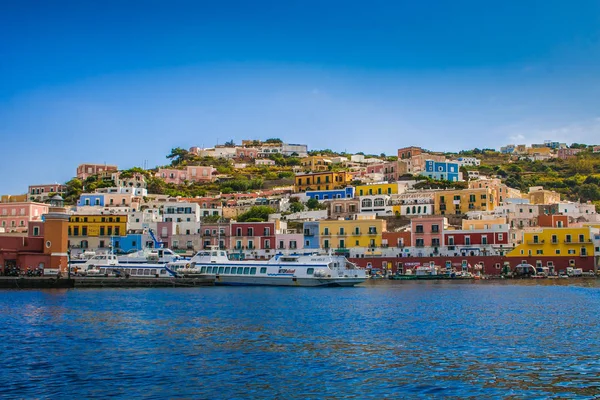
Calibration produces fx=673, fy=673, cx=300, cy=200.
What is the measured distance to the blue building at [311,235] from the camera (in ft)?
261

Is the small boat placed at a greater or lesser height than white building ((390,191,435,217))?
lesser

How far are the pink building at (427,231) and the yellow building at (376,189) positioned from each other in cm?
2117

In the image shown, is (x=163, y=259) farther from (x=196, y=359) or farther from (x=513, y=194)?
(x=513, y=194)

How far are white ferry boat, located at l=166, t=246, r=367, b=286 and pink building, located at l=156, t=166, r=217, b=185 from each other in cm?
6951

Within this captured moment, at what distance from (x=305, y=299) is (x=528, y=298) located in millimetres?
14644

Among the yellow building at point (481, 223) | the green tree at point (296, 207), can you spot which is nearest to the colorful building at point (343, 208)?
the green tree at point (296, 207)

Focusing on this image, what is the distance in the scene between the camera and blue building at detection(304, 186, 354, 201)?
100 metres

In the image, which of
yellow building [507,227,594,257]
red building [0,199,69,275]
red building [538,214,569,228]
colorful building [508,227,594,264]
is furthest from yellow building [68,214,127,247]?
red building [538,214,569,228]

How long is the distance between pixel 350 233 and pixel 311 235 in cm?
464

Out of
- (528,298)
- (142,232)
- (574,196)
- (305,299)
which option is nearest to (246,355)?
(305,299)

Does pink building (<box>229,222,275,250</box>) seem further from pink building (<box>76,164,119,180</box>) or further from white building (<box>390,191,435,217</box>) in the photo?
pink building (<box>76,164,119,180</box>)

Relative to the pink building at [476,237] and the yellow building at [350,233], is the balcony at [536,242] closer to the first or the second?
the pink building at [476,237]

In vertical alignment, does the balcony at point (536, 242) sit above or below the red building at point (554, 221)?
below

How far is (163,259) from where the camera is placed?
64.9 m
